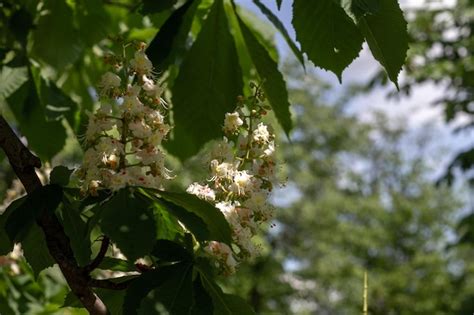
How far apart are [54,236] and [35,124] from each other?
1.00 meters

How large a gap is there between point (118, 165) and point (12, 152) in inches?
10.0

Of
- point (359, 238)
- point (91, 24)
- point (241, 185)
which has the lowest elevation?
point (241, 185)

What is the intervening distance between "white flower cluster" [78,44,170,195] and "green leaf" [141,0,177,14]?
1.70 feet

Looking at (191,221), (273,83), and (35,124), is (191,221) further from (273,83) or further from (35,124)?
(35,124)

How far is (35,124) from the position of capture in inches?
86.7

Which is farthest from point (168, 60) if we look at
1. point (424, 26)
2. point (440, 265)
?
point (440, 265)

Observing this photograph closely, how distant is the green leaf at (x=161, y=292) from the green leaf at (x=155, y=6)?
771 millimetres

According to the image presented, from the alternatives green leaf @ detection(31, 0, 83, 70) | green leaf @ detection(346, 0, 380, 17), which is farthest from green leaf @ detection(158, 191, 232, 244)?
green leaf @ detection(31, 0, 83, 70)

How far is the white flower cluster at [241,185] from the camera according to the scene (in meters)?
1.23

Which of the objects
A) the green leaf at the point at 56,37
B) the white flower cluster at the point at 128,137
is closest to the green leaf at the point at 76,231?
the white flower cluster at the point at 128,137

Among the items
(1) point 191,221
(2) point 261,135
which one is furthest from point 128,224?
(2) point 261,135

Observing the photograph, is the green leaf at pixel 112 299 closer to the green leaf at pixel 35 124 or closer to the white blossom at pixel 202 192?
the white blossom at pixel 202 192

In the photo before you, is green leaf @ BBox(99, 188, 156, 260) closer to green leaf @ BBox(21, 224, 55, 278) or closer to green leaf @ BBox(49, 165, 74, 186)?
green leaf @ BBox(49, 165, 74, 186)

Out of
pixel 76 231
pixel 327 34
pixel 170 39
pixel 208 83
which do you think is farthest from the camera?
pixel 208 83
